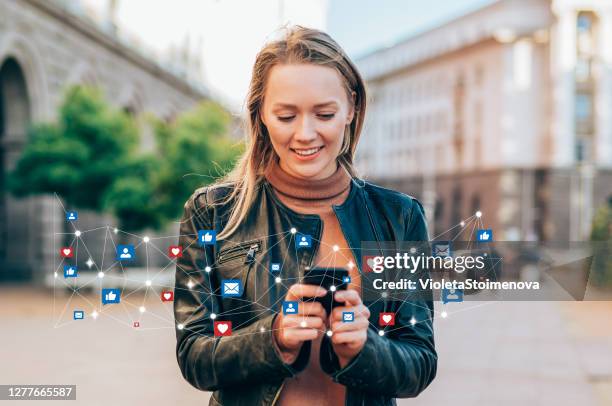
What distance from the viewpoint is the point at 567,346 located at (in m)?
14.8

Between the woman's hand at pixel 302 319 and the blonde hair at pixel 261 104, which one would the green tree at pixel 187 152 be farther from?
the woman's hand at pixel 302 319

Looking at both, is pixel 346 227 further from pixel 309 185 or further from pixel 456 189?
pixel 456 189

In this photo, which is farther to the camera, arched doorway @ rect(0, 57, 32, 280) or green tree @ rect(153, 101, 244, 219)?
arched doorway @ rect(0, 57, 32, 280)

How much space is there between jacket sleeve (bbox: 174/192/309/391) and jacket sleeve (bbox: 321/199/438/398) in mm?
112

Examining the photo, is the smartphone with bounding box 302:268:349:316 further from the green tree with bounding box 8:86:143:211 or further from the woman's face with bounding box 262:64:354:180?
the green tree with bounding box 8:86:143:211
